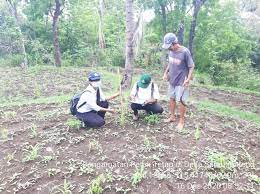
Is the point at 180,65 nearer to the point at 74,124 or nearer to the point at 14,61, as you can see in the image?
the point at 74,124

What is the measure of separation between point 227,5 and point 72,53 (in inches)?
331

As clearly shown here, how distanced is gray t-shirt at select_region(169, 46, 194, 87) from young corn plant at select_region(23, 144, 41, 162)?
2530mm

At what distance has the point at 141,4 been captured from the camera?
15148mm

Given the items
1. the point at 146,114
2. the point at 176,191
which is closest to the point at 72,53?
the point at 146,114

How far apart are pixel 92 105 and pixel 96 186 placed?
1882 millimetres

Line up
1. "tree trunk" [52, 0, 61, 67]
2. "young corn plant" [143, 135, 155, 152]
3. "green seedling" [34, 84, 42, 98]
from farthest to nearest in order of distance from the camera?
1. "tree trunk" [52, 0, 61, 67]
2. "green seedling" [34, 84, 42, 98]
3. "young corn plant" [143, 135, 155, 152]

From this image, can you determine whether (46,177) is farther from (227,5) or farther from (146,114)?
(227,5)

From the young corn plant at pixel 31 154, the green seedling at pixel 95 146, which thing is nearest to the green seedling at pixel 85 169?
the green seedling at pixel 95 146

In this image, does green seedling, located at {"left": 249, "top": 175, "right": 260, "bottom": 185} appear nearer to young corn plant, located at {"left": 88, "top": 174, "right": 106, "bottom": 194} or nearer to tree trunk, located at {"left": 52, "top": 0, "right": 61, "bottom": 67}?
young corn plant, located at {"left": 88, "top": 174, "right": 106, "bottom": 194}

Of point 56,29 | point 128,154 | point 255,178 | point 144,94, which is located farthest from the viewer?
point 56,29

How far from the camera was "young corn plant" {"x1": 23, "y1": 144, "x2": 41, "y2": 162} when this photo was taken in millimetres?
5523

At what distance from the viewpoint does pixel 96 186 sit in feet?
15.2

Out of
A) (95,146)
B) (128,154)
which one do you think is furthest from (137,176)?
(95,146)

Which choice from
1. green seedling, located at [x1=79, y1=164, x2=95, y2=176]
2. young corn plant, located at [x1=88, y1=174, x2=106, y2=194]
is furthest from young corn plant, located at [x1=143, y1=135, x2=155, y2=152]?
young corn plant, located at [x1=88, y1=174, x2=106, y2=194]
